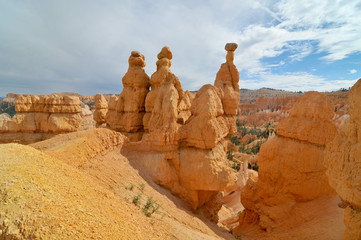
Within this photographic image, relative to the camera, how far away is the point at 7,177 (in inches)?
165

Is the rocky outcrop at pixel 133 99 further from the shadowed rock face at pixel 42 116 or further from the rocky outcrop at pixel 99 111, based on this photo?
the rocky outcrop at pixel 99 111

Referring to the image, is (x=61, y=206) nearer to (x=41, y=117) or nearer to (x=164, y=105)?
(x=164, y=105)

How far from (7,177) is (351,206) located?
921cm

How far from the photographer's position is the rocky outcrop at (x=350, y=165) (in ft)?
17.9

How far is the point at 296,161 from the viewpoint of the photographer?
11.1 m

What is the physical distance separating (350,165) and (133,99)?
1227 centimetres

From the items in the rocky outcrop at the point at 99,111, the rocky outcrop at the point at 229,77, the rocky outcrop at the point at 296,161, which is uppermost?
the rocky outcrop at the point at 229,77

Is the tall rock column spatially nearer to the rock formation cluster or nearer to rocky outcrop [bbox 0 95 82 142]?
the rock formation cluster

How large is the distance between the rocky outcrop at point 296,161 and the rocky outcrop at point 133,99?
9.07 metres

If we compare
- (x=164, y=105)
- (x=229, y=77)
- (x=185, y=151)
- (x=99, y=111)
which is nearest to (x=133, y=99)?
(x=164, y=105)

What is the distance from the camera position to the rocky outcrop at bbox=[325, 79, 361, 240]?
5.45 meters

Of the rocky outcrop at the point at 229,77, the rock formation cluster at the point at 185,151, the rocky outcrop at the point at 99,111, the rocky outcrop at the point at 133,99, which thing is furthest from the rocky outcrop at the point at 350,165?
the rocky outcrop at the point at 99,111

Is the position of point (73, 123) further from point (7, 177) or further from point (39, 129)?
point (7, 177)

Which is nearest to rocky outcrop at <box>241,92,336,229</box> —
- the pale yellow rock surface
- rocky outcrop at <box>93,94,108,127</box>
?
the pale yellow rock surface
